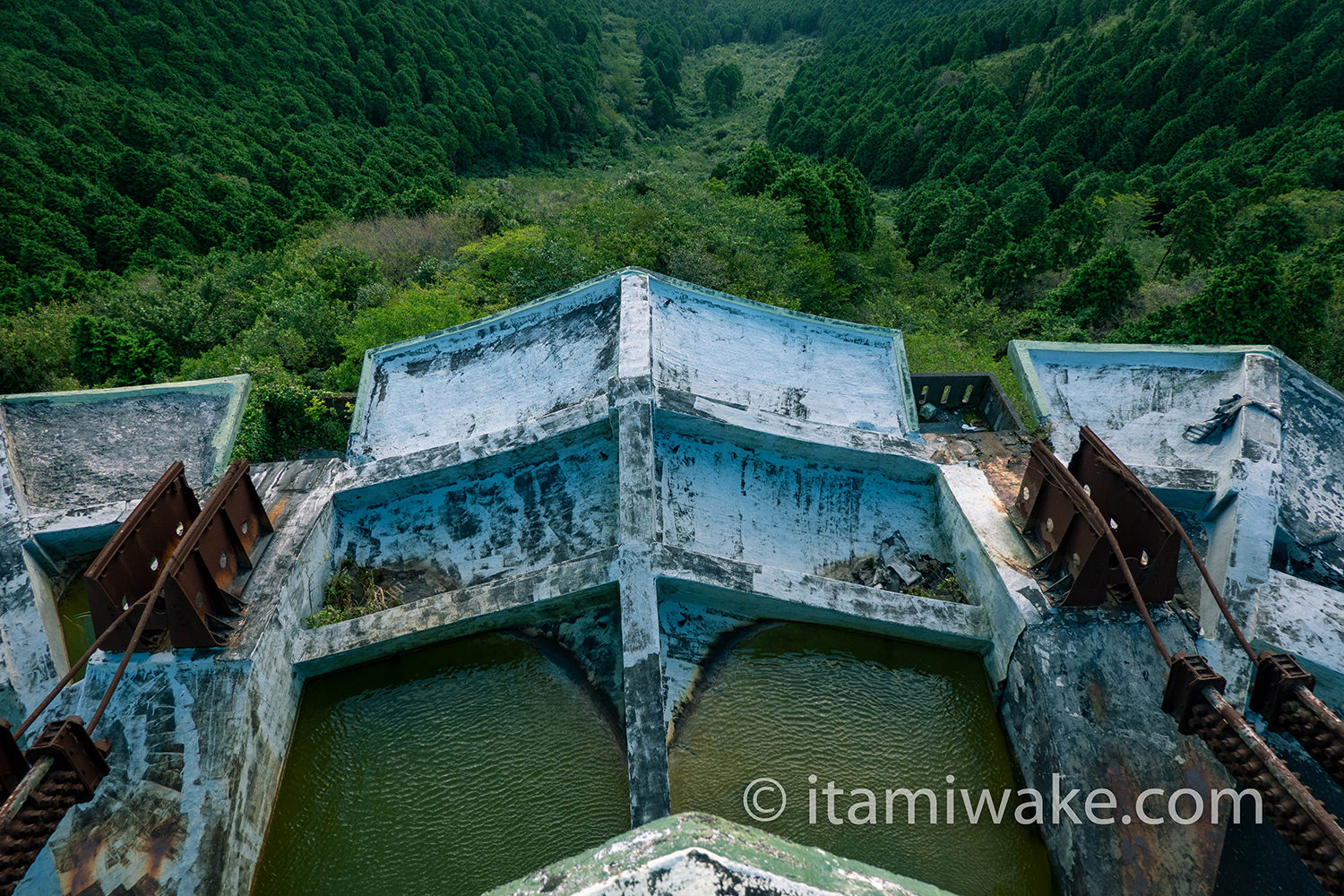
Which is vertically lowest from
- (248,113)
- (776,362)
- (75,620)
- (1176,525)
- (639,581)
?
(75,620)

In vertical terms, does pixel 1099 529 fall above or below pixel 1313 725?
above

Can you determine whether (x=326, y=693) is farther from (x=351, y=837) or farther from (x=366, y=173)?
(x=366, y=173)

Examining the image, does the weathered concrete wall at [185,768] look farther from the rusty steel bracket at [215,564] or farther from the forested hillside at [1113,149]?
the forested hillside at [1113,149]

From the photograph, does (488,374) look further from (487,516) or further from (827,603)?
(827,603)

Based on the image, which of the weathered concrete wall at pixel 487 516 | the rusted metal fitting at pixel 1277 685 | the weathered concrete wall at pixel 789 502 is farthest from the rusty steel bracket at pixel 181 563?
the rusted metal fitting at pixel 1277 685

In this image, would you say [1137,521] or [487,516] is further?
[487,516]

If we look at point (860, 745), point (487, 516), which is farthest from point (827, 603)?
point (487, 516)

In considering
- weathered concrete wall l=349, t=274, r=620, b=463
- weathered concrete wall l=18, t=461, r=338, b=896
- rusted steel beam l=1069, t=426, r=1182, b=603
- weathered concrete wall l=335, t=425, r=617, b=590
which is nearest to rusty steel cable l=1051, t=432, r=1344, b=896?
rusted steel beam l=1069, t=426, r=1182, b=603
